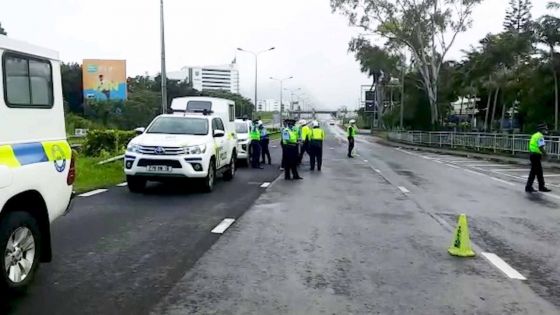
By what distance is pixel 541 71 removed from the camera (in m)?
35.2

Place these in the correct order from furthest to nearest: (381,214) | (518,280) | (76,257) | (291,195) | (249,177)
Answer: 1. (249,177)
2. (291,195)
3. (381,214)
4. (76,257)
5. (518,280)

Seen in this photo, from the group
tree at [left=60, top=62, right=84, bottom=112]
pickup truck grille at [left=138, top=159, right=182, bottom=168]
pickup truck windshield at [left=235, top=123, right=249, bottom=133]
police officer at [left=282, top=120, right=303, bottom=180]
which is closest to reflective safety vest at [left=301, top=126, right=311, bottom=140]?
pickup truck windshield at [left=235, top=123, right=249, bottom=133]

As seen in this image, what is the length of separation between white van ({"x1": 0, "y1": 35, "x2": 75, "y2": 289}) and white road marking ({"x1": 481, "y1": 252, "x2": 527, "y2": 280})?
4.88 metres

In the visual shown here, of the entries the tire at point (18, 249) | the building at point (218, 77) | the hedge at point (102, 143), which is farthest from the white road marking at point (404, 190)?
the building at point (218, 77)

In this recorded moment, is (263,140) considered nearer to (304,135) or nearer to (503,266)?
(304,135)

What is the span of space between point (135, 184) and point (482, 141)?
28924mm

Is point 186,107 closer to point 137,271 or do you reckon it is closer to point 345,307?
point 137,271

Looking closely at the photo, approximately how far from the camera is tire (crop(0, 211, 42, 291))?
17.7 ft

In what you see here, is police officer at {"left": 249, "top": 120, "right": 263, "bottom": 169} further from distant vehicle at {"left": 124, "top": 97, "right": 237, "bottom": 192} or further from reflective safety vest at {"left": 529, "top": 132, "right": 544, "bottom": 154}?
reflective safety vest at {"left": 529, "top": 132, "right": 544, "bottom": 154}

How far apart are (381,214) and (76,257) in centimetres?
580

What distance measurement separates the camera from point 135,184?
13.8 metres

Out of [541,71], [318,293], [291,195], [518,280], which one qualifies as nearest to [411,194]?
[291,195]

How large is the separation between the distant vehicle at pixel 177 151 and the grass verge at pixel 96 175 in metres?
1.45

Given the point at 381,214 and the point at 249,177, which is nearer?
the point at 381,214
